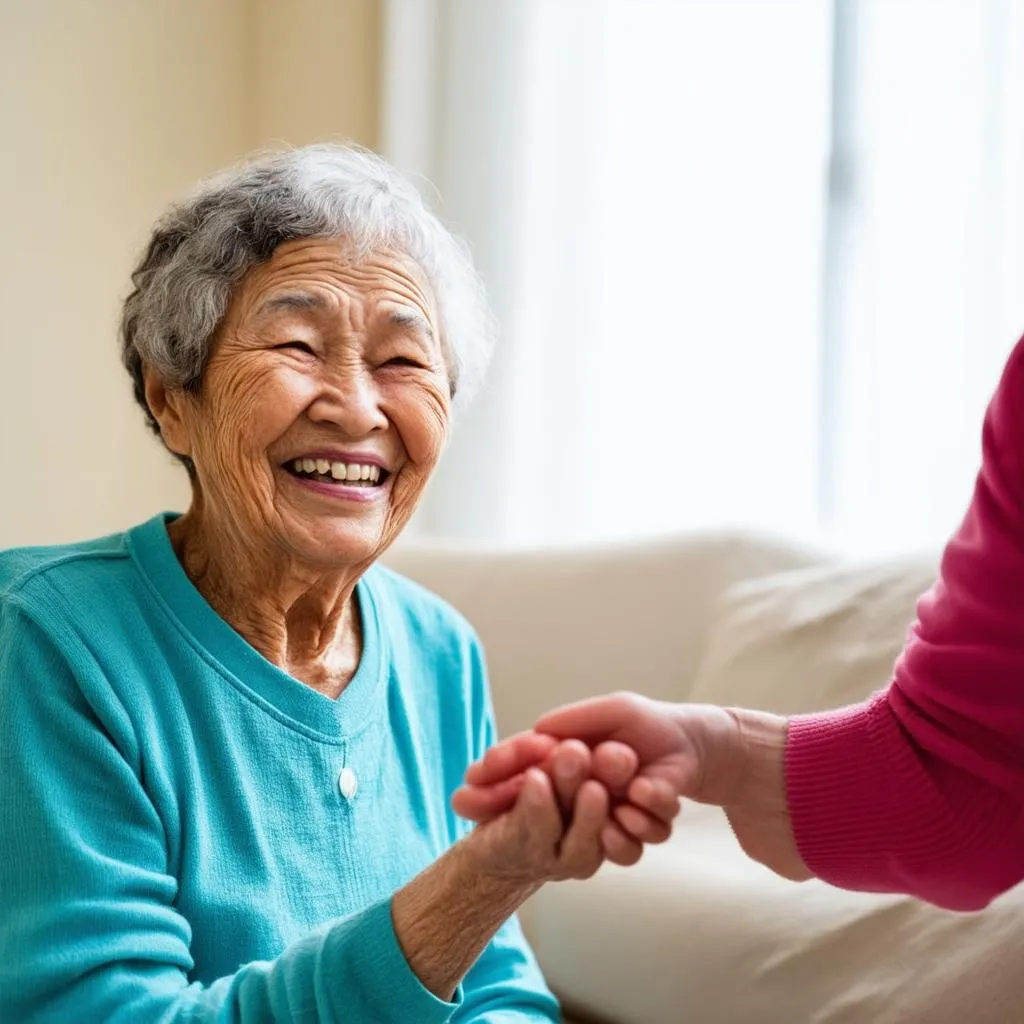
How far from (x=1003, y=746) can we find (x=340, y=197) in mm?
804

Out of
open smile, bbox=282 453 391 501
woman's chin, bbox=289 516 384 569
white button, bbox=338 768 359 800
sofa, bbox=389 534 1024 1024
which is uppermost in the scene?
open smile, bbox=282 453 391 501

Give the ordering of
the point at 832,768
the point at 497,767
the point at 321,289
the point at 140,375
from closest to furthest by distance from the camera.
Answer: the point at 497,767, the point at 832,768, the point at 321,289, the point at 140,375

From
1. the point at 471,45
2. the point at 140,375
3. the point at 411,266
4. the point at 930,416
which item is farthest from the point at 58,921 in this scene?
the point at 471,45

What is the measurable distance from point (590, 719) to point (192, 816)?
1.27ft

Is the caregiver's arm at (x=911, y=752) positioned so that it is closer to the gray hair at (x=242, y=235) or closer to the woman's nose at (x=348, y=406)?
the woman's nose at (x=348, y=406)

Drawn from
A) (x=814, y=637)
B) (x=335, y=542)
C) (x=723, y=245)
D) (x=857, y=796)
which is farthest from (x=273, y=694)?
(x=723, y=245)

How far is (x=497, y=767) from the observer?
106 centimetres

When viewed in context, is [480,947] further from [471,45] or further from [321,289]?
[471,45]

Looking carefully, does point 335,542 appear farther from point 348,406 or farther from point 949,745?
point 949,745

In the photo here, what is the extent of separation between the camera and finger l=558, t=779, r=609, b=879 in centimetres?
102

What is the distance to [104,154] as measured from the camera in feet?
10.7

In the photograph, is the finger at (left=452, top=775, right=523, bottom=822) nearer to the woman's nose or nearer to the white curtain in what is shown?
the woman's nose

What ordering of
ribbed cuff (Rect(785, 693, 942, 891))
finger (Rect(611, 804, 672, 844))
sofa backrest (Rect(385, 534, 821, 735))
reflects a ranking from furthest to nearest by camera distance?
sofa backrest (Rect(385, 534, 821, 735)) → ribbed cuff (Rect(785, 693, 942, 891)) → finger (Rect(611, 804, 672, 844))

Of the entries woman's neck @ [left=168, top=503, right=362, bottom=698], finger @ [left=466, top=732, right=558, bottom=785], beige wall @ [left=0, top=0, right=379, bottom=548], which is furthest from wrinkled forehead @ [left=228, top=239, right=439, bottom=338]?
beige wall @ [left=0, top=0, right=379, bottom=548]
